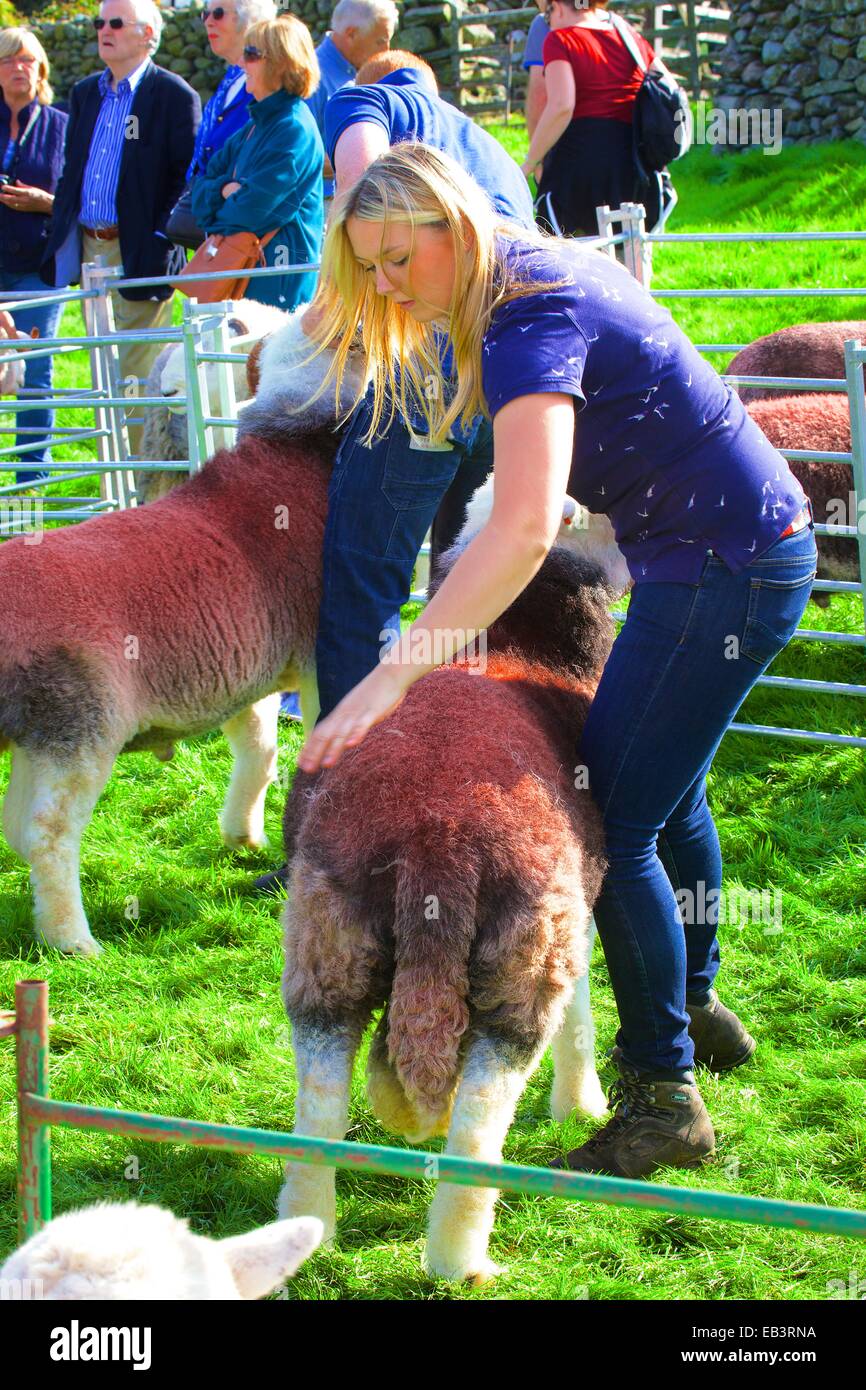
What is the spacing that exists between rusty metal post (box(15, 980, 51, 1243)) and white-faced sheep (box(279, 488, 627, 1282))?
24.5 inches

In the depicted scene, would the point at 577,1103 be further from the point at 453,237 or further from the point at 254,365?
the point at 254,365

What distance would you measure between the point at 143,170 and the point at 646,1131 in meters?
5.99

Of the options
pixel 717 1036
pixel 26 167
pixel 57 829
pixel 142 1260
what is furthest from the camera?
pixel 26 167

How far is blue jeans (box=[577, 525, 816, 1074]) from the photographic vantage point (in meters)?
2.71

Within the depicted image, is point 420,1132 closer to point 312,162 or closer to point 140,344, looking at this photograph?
point 312,162

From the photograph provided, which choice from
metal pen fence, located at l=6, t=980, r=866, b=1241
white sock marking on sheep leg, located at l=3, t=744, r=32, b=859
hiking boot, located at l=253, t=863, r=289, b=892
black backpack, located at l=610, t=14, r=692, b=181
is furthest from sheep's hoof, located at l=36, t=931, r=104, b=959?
black backpack, located at l=610, t=14, r=692, b=181

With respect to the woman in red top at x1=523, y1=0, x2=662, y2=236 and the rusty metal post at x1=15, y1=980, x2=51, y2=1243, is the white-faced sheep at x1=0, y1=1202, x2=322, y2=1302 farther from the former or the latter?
the woman in red top at x1=523, y1=0, x2=662, y2=236

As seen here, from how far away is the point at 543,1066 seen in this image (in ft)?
11.6

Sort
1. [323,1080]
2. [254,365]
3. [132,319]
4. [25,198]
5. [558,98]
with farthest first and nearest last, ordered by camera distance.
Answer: [25,198], [132,319], [558,98], [254,365], [323,1080]

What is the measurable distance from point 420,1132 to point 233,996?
56.1 inches

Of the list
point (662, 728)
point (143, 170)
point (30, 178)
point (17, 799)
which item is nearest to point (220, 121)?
point (143, 170)

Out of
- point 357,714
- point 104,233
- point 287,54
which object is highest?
point 287,54

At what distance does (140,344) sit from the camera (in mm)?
7707
